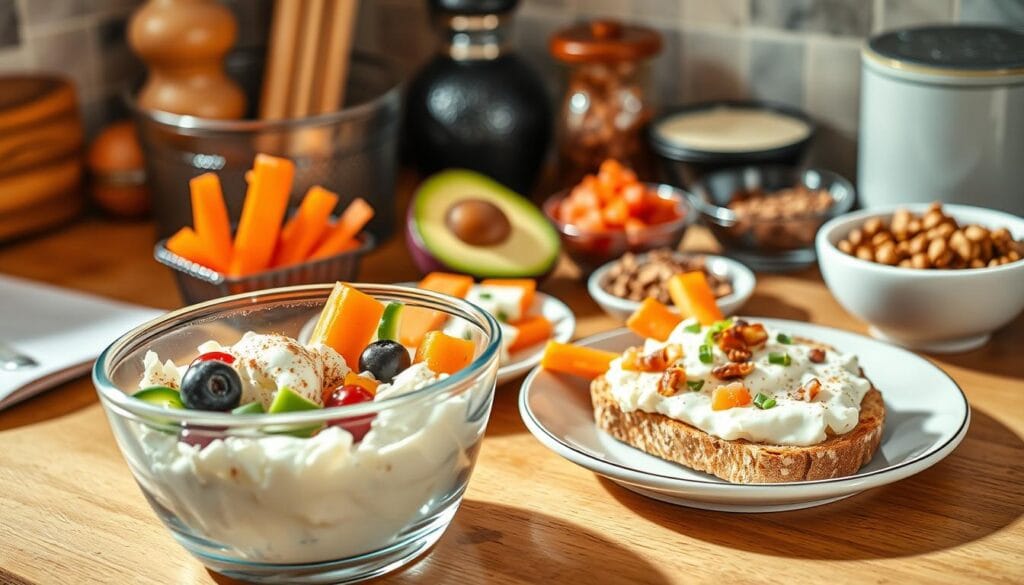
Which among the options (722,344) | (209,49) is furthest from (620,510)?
(209,49)

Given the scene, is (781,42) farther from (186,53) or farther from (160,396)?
(160,396)

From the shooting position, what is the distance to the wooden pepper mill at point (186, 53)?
176 cm

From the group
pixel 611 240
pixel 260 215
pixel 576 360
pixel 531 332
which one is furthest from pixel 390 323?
pixel 611 240

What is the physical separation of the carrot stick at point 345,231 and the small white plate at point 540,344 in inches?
9.2

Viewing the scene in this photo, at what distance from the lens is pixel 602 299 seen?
1449 mm

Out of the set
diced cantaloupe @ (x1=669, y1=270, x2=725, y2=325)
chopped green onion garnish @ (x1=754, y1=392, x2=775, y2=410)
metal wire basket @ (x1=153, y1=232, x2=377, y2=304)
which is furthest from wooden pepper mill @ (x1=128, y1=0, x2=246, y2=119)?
chopped green onion garnish @ (x1=754, y1=392, x2=775, y2=410)

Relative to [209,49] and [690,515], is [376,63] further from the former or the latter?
[690,515]

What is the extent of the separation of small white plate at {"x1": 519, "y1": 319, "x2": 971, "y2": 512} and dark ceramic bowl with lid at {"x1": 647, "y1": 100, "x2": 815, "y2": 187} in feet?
1.39

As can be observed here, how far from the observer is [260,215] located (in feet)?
4.80

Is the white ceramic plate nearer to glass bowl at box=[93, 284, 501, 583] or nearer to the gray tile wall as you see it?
glass bowl at box=[93, 284, 501, 583]

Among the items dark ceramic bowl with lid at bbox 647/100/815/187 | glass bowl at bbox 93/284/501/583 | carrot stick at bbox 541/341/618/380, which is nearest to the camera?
glass bowl at bbox 93/284/501/583

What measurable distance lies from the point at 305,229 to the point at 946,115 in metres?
0.76

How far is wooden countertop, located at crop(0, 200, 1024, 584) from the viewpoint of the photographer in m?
0.97

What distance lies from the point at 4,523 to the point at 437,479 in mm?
419
